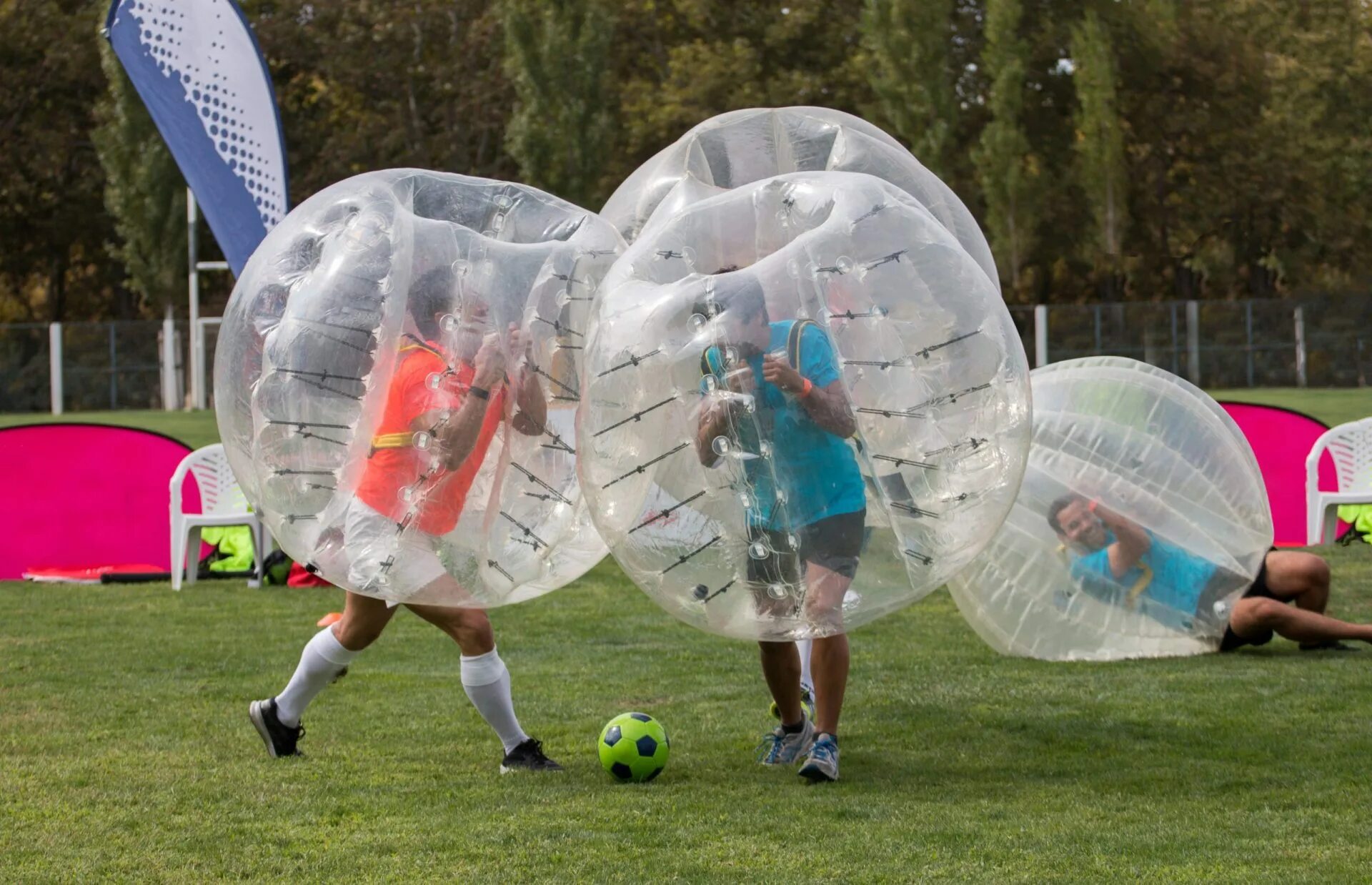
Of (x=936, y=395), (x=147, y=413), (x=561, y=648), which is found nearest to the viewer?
(x=936, y=395)

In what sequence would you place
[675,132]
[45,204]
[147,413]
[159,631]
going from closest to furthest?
1. [159,631]
2. [147,413]
3. [675,132]
4. [45,204]

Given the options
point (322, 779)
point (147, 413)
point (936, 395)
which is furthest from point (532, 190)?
point (147, 413)

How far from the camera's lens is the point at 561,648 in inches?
327

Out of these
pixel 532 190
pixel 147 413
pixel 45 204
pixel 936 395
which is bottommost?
pixel 147 413

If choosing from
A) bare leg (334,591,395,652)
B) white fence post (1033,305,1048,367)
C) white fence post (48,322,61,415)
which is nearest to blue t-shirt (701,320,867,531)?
bare leg (334,591,395,652)

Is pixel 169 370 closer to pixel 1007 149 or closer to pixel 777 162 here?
pixel 1007 149

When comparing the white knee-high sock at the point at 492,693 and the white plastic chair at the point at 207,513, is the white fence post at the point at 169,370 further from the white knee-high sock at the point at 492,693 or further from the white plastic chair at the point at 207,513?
the white knee-high sock at the point at 492,693

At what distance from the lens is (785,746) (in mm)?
5707

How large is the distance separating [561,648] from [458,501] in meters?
3.33

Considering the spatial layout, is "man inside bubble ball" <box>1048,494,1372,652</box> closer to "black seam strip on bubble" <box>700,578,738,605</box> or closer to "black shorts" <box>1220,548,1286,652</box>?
→ "black shorts" <box>1220,548,1286,652</box>

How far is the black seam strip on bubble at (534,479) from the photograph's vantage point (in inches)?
203

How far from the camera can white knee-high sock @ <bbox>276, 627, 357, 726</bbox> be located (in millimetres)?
5809

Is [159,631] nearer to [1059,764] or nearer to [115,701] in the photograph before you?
[115,701]

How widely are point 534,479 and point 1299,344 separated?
102ft
